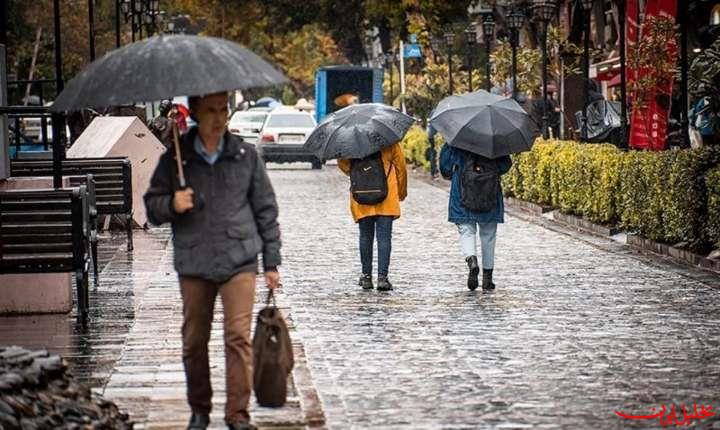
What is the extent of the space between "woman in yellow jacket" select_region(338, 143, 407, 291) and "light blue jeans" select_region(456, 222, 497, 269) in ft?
2.09

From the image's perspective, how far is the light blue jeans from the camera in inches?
609

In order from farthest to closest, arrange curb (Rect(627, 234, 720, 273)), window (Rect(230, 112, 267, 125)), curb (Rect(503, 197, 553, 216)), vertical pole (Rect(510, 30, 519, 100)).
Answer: window (Rect(230, 112, 267, 125)) < vertical pole (Rect(510, 30, 519, 100)) < curb (Rect(503, 197, 553, 216)) < curb (Rect(627, 234, 720, 273))

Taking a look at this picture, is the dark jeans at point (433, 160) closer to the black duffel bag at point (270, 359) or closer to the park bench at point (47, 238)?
the park bench at point (47, 238)

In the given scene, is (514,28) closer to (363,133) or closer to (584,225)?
(584,225)

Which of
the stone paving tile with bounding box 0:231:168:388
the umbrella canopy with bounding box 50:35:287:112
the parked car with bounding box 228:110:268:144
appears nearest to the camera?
the umbrella canopy with bounding box 50:35:287:112

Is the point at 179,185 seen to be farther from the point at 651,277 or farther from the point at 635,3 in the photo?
the point at 635,3

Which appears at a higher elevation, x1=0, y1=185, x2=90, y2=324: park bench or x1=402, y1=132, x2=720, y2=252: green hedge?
x1=0, y1=185, x2=90, y2=324: park bench

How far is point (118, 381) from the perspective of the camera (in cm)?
1005

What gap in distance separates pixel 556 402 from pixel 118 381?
8.25ft

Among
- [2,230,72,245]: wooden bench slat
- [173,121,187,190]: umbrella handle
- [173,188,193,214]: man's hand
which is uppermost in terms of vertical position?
[173,121,187,190]: umbrella handle

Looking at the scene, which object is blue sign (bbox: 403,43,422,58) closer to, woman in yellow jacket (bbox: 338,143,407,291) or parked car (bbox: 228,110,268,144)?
parked car (bbox: 228,110,268,144)

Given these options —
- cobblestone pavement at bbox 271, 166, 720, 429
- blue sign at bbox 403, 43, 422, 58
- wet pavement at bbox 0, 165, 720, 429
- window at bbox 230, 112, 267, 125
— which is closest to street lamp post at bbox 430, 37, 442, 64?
blue sign at bbox 403, 43, 422, 58

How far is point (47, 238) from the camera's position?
1288 cm

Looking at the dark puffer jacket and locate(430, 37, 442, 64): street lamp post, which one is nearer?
the dark puffer jacket
